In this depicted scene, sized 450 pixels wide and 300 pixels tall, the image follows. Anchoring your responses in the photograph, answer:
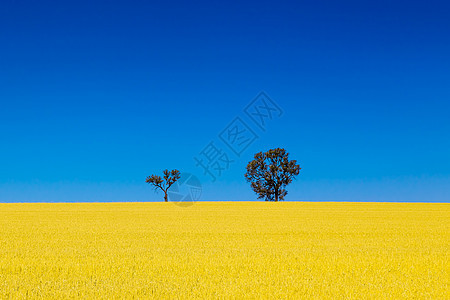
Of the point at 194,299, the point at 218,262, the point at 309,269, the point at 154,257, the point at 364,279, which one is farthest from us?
the point at 154,257

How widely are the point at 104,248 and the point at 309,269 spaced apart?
6529 mm

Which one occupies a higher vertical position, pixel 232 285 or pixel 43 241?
pixel 43 241

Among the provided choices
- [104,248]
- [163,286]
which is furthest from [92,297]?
[104,248]

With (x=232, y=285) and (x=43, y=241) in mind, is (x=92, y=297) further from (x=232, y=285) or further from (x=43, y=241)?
(x=43, y=241)

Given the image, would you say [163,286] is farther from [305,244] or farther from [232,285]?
[305,244]

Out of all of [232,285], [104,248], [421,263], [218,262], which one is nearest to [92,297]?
[232,285]

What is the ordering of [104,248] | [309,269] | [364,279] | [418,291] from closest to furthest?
[418,291] → [364,279] → [309,269] → [104,248]

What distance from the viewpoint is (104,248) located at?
1192 centimetres

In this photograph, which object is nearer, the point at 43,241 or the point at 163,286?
the point at 163,286

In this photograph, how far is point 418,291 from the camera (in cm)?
704

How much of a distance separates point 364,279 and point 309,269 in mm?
1298

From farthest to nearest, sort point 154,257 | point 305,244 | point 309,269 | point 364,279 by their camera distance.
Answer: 1. point 305,244
2. point 154,257
3. point 309,269
4. point 364,279

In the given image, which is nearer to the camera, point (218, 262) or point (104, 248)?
point (218, 262)

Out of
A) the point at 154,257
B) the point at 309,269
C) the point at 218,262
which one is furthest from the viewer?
the point at 154,257
